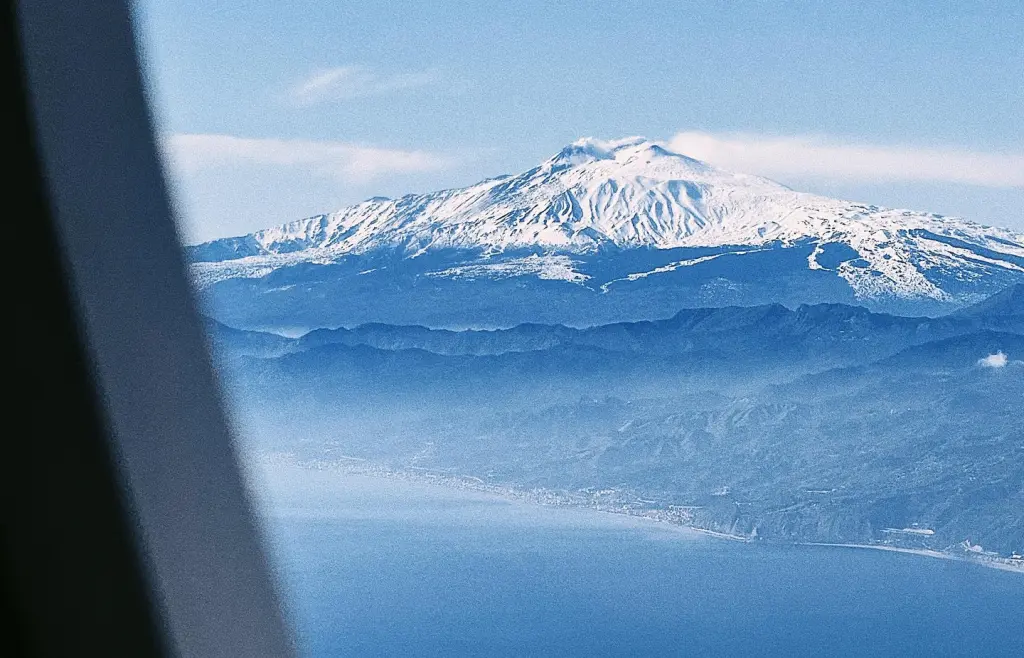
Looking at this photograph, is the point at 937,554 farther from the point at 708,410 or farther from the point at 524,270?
the point at 524,270

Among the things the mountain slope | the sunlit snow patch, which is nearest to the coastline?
the mountain slope

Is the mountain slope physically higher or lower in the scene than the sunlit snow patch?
lower

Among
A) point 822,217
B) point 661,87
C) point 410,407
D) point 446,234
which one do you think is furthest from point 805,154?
point 410,407

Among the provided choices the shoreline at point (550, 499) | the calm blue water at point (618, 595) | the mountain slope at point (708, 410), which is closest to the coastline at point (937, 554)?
the shoreline at point (550, 499)

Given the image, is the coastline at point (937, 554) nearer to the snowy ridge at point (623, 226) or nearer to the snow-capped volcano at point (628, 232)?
the snow-capped volcano at point (628, 232)

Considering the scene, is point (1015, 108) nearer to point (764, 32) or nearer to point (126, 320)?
point (764, 32)

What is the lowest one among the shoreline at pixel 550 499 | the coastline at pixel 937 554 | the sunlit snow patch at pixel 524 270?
the coastline at pixel 937 554

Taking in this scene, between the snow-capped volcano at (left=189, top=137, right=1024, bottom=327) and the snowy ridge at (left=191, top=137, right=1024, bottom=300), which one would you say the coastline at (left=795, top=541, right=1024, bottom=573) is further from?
the snowy ridge at (left=191, top=137, right=1024, bottom=300)
